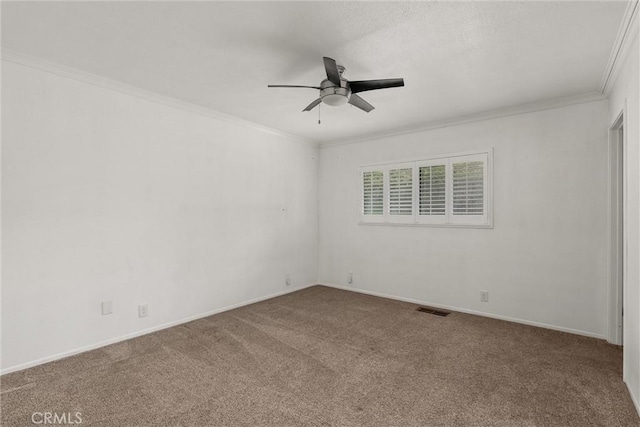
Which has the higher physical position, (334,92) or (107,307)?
(334,92)

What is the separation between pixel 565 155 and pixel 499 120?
0.82 meters

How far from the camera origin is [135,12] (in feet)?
6.90

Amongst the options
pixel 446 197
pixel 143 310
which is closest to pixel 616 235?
pixel 446 197

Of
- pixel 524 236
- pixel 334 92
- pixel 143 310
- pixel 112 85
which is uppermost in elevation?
pixel 112 85

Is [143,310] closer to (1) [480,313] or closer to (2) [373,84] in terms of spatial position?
(2) [373,84]

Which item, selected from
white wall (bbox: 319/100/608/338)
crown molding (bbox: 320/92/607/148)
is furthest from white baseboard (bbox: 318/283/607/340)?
crown molding (bbox: 320/92/607/148)

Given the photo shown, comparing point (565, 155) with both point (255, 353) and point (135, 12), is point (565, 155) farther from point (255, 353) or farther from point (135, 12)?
point (135, 12)

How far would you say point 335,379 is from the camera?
8.25 ft

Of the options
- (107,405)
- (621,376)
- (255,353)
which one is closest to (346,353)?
(255,353)

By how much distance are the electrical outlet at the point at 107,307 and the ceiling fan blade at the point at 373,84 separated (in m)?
3.05

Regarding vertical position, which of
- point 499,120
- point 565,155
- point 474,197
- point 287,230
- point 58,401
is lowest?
point 58,401

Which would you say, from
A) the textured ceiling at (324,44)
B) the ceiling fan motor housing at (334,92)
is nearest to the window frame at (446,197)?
the textured ceiling at (324,44)

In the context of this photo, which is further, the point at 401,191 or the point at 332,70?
the point at 401,191

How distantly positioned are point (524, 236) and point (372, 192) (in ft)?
7.09
